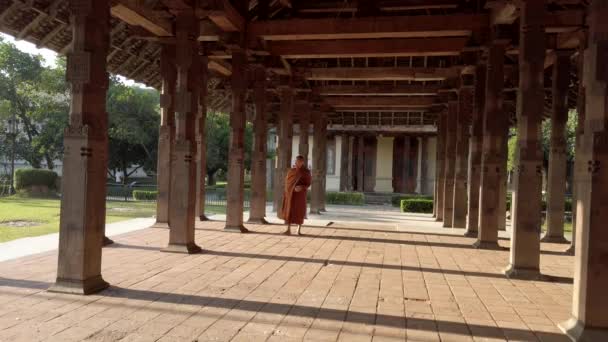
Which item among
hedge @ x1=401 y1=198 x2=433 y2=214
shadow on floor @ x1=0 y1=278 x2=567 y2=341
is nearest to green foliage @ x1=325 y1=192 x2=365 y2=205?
hedge @ x1=401 y1=198 x2=433 y2=214

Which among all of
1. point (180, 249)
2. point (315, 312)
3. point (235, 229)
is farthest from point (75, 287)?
point (235, 229)

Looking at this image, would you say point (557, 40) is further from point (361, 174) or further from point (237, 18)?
point (361, 174)

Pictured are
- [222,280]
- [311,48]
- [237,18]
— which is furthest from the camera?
[311,48]

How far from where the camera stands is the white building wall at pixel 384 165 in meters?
29.9

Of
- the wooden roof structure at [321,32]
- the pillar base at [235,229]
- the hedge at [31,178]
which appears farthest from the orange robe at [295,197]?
the hedge at [31,178]

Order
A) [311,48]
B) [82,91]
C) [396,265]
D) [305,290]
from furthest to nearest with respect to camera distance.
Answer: [311,48], [396,265], [305,290], [82,91]

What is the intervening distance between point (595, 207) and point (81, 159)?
514 cm

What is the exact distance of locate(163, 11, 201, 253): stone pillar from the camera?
8.17 metres

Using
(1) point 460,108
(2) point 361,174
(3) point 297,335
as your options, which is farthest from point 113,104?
(3) point 297,335

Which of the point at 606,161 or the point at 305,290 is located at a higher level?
the point at 606,161

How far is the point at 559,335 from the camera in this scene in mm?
4566

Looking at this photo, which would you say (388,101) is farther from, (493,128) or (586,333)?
(586,333)

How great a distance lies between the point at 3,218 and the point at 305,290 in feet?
37.7

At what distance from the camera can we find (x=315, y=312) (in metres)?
5.01
